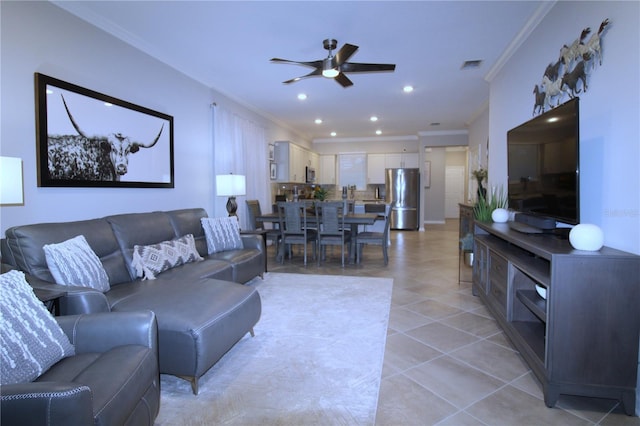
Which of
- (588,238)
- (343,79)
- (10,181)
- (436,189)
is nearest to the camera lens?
(10,181)

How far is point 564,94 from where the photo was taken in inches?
99.6

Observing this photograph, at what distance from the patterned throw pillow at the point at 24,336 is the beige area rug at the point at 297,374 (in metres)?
0.63

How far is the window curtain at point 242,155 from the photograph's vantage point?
4.98m

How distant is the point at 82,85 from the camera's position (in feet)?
9.48

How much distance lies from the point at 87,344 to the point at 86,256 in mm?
1065

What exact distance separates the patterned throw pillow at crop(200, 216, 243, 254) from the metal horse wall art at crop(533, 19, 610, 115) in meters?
3.41

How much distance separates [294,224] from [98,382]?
397cm

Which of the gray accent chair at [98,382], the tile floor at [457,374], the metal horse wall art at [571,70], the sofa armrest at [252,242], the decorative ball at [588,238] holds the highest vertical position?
the metal horse wall art at [571,70]

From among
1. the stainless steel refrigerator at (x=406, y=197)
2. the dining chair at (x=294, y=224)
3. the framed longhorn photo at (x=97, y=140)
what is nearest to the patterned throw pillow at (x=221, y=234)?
the framed longhorn photo at (x=97, y=140)

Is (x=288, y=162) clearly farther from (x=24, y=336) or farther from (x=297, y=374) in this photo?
(x=24, y=336)

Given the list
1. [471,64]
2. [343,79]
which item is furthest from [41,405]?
[471,64]

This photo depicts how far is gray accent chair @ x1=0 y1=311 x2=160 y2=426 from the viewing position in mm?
989

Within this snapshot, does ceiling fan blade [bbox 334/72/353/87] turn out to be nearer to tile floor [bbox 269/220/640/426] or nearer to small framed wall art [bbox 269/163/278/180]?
tile floor [bbox 269/220/640/426]

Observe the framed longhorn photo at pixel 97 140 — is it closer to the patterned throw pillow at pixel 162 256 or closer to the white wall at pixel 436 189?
the patterned throw pillow at pixel 162 256
